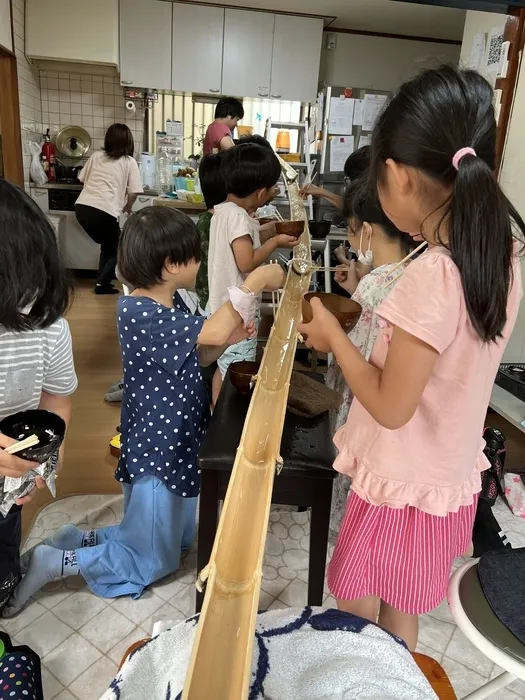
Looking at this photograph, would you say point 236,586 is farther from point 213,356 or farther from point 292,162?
point 292,162

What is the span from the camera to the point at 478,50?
245cm

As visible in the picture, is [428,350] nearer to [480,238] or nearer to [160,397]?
[480,238]

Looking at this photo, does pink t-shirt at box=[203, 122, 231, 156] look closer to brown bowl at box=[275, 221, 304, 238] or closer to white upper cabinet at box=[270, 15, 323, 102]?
brown bowl at box=[275, 221, 304, 238]

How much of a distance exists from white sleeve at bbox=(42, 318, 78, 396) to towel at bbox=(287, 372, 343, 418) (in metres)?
0.50

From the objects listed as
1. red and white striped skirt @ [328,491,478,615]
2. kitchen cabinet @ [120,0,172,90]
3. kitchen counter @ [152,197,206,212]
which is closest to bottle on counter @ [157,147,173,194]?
kitchen cabinet @ [120,0,172,90]

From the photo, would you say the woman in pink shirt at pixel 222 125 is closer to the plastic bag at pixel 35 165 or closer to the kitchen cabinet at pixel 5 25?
the kitchen cabinet at pixel 5 25

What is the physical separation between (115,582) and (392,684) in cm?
99

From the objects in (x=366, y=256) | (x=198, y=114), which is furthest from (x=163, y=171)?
(x=366, y=256)

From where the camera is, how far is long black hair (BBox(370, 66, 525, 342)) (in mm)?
699

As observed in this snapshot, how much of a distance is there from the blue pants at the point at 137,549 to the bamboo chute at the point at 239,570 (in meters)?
0.52

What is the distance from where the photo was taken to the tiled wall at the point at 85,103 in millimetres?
4543

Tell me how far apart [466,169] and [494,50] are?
2.09 metres

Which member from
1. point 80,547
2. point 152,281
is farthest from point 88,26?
point 80,547

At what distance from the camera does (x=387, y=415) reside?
762 millimetres
